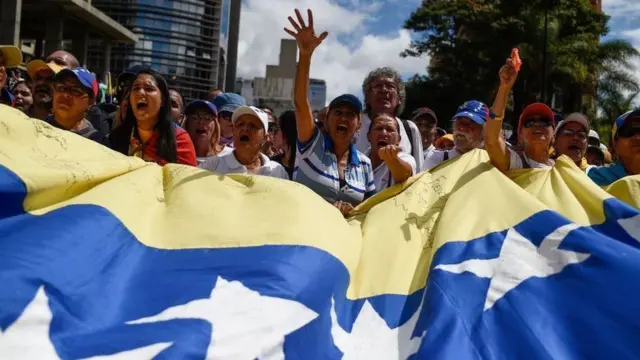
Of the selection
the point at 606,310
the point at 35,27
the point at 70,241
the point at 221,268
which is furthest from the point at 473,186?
the point at 35,27

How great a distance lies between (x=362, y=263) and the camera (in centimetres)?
273

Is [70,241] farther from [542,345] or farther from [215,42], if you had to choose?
[215,42]

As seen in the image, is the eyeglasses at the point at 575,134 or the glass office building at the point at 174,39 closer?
the eyeglasses at the point at 575,134

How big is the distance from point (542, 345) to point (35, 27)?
1069 inches

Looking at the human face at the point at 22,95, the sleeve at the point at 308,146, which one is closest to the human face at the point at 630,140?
the sleeve at the point at 308,146

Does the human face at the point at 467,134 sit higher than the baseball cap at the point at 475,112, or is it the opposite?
the baseball cap at the point at 475,112

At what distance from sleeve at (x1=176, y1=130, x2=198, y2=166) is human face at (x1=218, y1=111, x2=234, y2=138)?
4.81ft

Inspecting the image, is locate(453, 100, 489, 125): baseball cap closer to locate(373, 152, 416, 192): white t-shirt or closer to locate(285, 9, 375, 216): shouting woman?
locate(373, 152, 416, 192): white t-shirt

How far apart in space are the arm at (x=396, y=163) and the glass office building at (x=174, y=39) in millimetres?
42401

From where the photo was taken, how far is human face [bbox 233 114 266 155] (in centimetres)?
371

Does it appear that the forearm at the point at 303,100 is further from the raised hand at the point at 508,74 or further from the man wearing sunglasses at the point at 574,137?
the man wearing sunglasses at the point at 574,137

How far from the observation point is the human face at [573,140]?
12.7ft

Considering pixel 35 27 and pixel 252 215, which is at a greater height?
→ pixel 35 27

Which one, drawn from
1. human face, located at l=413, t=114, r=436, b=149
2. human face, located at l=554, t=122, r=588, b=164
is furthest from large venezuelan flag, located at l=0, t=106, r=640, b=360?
human face, located at l=413, t=114, r=436, b=149
